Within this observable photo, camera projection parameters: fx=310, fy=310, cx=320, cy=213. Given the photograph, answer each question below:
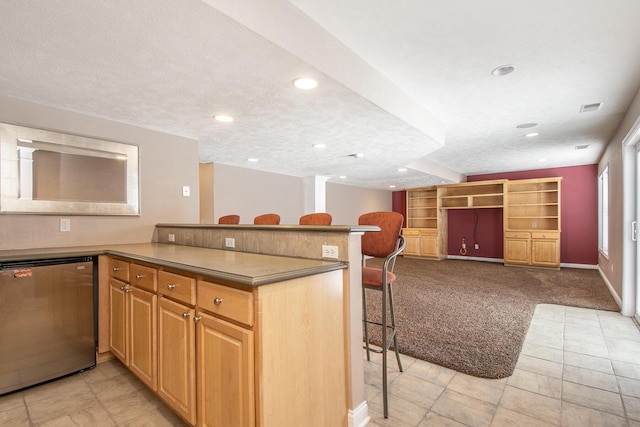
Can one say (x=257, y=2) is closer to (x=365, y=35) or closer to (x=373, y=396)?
(x=365, y=35)

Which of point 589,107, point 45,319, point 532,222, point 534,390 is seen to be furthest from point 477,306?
point 532,222

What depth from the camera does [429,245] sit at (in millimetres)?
8672

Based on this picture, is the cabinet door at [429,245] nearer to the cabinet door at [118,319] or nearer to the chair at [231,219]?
the chair at [231,219]

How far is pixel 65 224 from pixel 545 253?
8480mm

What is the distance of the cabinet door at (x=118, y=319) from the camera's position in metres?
2.22

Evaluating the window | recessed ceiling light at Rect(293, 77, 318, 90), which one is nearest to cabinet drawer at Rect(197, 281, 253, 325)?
recessed ceiling light at Rect(293, 77, 318, 90)

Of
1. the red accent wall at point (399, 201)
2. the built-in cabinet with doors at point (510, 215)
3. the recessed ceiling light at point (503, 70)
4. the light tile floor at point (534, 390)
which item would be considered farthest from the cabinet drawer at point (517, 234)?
the recessed ceiling light at point (503, 70)

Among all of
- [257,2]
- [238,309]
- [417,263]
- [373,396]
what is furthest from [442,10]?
[417,263]

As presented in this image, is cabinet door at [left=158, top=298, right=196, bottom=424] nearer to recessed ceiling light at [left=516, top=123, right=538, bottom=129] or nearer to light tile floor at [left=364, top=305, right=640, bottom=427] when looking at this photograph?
light tile floor at [left=364, top=305, right=640, bottom=427]

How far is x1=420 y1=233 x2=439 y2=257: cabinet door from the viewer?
8.55 m

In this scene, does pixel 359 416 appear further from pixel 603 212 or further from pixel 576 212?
pixel 576 212

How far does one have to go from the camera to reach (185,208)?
3.67 metres

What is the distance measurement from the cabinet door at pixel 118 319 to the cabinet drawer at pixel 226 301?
42.8 inches

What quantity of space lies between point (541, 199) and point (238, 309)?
8397 mm
